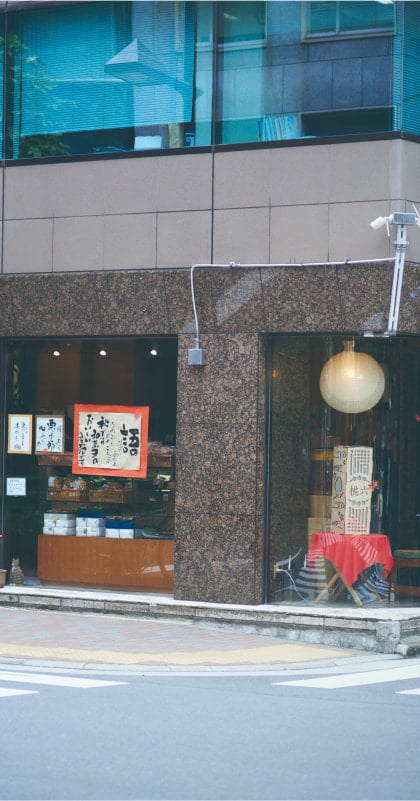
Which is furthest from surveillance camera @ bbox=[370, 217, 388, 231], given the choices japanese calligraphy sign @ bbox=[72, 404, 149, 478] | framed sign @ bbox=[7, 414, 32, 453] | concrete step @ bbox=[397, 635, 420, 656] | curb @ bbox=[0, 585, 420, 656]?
framed sign @ bbox=[7, 414, 32, 453]

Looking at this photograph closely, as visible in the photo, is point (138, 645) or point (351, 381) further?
point (351, 381)

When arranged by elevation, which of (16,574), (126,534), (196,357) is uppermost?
(196,357)

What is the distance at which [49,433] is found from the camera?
1574 centimetres

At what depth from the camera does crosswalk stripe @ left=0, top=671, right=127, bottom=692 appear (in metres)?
10.1

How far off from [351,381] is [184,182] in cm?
316

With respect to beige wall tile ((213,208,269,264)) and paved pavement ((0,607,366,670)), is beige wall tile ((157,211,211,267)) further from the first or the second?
paved pavement ((0,607,366,670))

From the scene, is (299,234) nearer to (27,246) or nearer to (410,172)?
(410,172)

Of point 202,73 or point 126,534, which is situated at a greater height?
point 202,73

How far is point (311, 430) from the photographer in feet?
47.2

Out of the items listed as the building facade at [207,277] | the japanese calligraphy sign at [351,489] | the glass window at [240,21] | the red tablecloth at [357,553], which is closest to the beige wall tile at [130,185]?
the building facade at [207,277]

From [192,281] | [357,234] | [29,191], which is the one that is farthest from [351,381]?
[29,191]

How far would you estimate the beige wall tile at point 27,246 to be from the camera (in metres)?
15.4

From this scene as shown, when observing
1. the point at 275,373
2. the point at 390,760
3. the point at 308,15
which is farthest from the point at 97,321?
the point at 390,760

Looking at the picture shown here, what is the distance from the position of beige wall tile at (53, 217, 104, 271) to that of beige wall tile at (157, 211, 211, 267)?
84 centimetres
